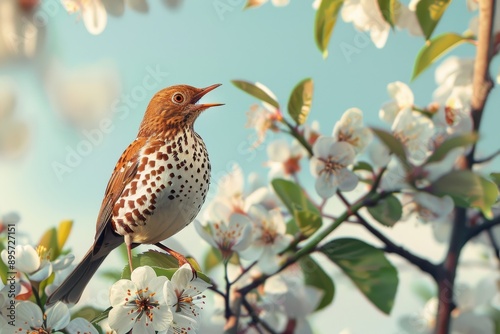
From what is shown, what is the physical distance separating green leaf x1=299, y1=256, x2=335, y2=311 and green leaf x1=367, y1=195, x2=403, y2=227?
13cm

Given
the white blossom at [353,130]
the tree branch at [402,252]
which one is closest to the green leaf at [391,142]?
the white blossom at [353,130]

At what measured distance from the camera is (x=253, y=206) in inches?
40.6

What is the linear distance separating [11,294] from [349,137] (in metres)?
0.57

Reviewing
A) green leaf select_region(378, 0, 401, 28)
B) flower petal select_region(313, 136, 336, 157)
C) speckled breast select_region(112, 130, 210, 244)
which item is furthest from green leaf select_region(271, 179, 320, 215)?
green leaf select_region(378, 0, 401, 28)

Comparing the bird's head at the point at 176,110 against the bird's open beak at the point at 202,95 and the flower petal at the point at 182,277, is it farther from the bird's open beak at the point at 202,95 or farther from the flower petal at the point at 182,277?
the flower petal at the point at 182,277

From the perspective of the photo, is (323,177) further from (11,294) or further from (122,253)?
(11,294)

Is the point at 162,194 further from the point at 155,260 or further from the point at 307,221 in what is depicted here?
the point at 307,221

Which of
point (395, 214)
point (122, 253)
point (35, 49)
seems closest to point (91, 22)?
point (35, 49)

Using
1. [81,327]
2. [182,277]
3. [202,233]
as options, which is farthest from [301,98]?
[81,327]

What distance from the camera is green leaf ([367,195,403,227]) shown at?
1015 mm

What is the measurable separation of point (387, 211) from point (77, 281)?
0.50 m

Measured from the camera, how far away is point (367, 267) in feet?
3.35

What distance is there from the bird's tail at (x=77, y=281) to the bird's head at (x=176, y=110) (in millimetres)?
202

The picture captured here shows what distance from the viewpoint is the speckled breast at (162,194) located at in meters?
0.85
